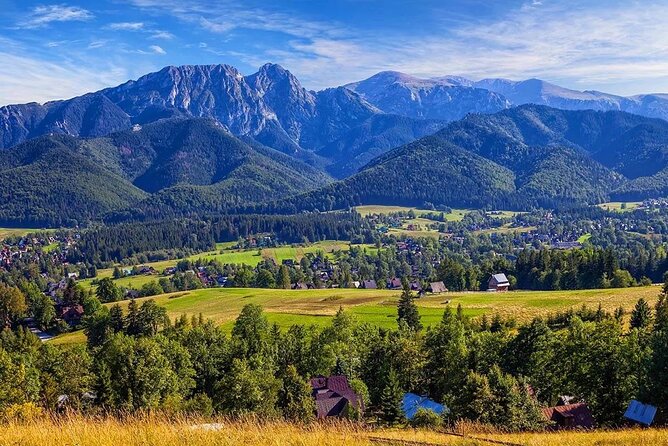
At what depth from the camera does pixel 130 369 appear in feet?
178

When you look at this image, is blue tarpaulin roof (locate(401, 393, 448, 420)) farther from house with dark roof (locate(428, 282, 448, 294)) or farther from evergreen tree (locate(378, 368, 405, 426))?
house with dark roof (locate(428, 282, 448, 294))

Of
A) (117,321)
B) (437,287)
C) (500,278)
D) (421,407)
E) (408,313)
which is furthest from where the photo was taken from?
(500,278)

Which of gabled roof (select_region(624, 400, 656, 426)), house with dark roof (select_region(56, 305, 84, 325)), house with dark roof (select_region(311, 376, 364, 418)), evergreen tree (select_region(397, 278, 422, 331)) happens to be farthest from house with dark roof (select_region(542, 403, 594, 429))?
house with dark roof (select_region(56, 305, 84, 325))

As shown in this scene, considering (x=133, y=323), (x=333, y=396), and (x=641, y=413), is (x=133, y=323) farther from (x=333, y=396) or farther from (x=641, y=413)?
(x=641, y=413)

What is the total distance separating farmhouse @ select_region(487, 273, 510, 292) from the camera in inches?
5556

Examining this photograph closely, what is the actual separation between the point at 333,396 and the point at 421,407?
10481mm

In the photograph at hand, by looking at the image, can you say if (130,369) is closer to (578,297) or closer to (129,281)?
(578,297)

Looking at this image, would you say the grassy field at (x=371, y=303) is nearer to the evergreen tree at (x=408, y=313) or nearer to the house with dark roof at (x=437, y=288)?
the house with dark roof at (x=437, y=288)

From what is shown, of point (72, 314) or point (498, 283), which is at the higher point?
point (498, 283)

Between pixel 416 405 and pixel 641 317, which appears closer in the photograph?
pixel 416 405

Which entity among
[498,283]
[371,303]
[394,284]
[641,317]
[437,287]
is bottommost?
[394,284]

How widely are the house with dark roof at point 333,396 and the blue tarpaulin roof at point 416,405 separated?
188 inches

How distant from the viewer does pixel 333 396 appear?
56.2 m

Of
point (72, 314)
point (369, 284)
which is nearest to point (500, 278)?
point (369, 284)
